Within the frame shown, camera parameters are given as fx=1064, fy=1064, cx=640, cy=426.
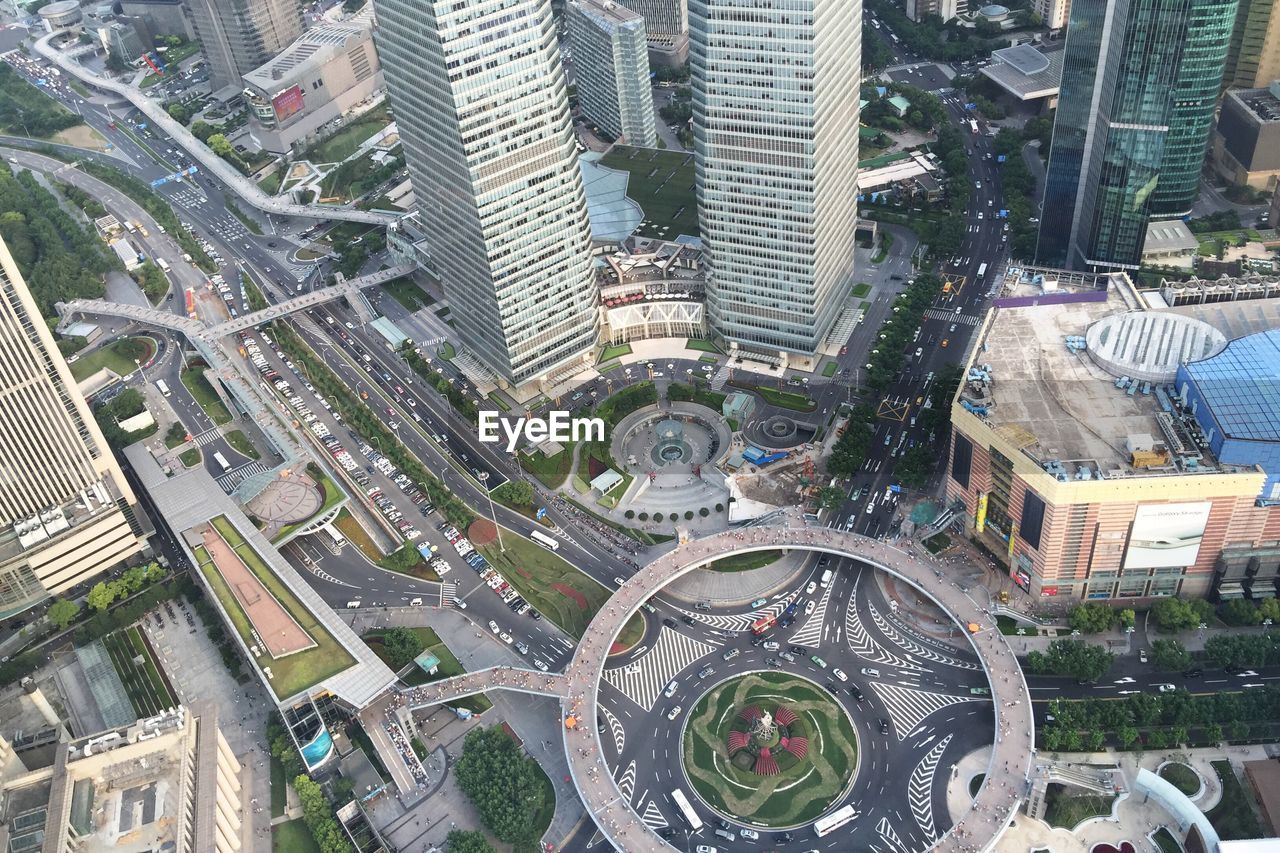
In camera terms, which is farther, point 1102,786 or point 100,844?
point 1102,786

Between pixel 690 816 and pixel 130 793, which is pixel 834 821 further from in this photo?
pixel 130 793

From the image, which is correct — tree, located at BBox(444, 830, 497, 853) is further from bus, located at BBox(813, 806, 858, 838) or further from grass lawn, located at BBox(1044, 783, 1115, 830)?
grass lawn, located at BBox(1044, 783, 1115, 830)

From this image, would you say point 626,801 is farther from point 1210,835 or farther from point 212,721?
point 1210,835

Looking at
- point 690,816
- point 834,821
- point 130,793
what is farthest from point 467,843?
point 834,821

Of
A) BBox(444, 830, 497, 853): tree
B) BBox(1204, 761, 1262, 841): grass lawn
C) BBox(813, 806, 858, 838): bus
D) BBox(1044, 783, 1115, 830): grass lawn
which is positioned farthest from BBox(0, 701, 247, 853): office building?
BBox(1204, 761, 1262, 841): grass lawn

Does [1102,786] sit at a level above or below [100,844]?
below

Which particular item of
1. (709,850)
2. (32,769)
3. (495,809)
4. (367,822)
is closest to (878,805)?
(709,850)
